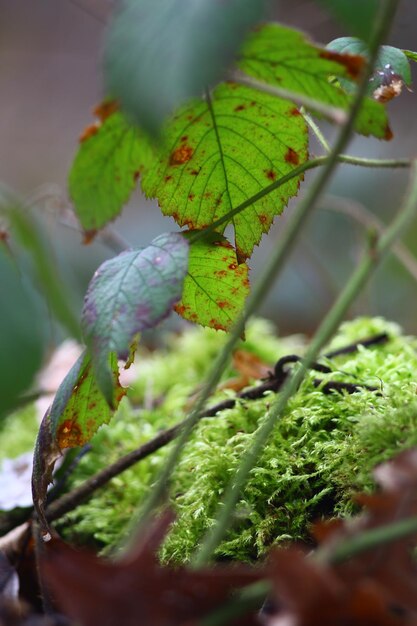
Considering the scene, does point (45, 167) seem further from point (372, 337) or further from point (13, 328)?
point (13, 328)

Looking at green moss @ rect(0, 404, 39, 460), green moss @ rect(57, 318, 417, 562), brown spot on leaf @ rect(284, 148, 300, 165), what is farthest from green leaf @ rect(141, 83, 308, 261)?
green moss @ rect(0, 404, 39, 460)

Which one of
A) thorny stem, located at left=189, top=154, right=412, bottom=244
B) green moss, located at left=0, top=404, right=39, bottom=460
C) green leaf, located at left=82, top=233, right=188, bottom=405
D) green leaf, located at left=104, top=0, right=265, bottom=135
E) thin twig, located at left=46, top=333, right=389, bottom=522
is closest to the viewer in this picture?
green leaf, located at left=104, top=0, right=265, bottom=135

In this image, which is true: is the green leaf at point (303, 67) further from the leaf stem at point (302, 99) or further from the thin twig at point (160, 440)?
the thin twig at point (160, 440)

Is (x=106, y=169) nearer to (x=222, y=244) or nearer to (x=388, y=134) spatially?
(x=222, y=244)

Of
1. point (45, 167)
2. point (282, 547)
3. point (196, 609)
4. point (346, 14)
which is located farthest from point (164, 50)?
point (45, 167)

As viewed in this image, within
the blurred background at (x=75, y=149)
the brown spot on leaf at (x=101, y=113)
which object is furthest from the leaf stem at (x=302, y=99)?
the blurred background at (x=75, y=149)

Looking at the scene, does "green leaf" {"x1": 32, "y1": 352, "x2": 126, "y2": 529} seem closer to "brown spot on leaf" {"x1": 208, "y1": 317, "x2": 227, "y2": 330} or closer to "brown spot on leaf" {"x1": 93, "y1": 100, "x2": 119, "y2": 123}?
"brown spot on leaf" {"x1": 208, "y1": 317, "x2": 227, "y2": 330}
